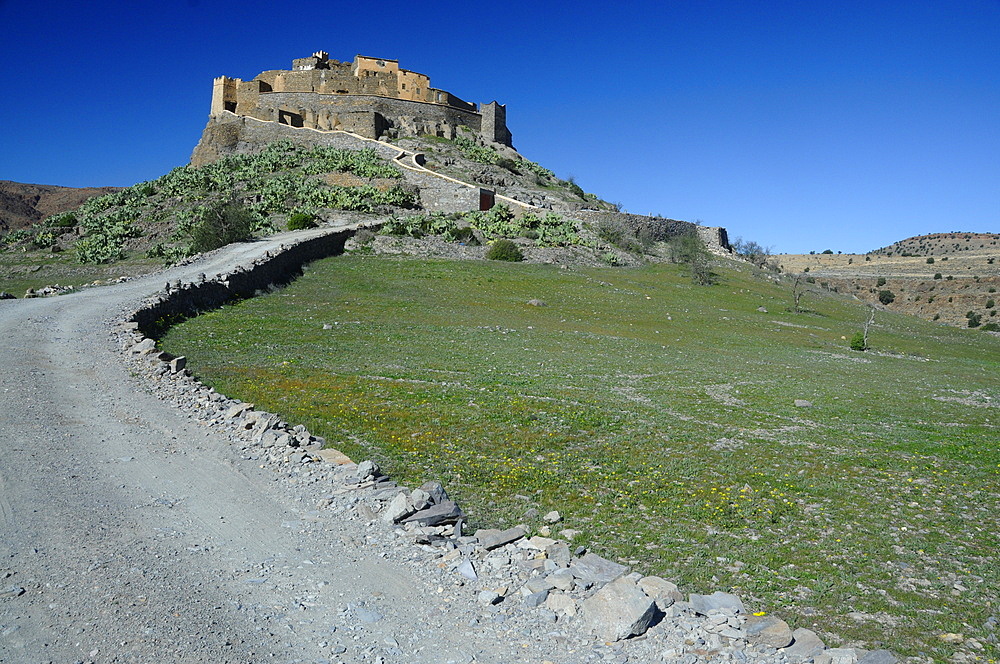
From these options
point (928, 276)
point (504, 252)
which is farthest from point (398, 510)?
point (928, 276)

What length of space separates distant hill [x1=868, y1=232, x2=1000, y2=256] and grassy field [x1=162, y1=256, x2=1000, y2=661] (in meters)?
119

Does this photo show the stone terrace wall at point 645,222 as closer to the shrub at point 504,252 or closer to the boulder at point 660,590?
the shrub at point 504,252

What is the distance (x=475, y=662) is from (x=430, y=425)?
6.81 m

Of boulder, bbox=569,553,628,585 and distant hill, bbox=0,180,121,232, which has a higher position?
distant hill, bbox=0,180,121,232

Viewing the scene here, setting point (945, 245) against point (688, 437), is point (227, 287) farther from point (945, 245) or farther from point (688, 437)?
point (945, 245)

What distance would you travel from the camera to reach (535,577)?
6781 millimetres

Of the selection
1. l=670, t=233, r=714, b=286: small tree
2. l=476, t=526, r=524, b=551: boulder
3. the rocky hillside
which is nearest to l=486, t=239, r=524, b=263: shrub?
l=670, t=233, r=714, b=286: small tree

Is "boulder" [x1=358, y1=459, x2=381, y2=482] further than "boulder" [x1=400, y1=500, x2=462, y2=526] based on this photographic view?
Yes

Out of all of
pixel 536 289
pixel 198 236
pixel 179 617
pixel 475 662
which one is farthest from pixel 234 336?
pixel 198 236

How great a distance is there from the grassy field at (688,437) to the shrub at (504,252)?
18.7 metres

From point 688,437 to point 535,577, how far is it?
6488mm

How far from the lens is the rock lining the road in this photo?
5.75 meters

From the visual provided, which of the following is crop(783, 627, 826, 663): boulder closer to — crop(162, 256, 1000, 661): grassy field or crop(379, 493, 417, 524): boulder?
crop(162, 256, 1000, 661): grassy field

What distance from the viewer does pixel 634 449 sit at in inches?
455
